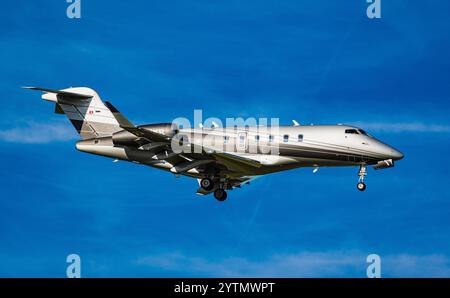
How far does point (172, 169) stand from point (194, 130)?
7.38ft

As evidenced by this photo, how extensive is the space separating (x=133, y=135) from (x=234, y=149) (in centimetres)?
500

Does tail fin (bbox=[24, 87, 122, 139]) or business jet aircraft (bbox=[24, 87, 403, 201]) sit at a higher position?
tail fin (bbox=[24, 87, 122, 139])

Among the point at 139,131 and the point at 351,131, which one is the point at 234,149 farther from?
the point at 351,131

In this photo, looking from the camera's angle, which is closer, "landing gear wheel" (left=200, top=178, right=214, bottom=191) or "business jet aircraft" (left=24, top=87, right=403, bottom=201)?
"business jet aircraft" (left=24, top=87, right=403, bottom=201)

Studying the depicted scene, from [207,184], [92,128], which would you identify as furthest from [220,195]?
[92,128]

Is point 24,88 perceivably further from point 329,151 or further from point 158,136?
point 329,151

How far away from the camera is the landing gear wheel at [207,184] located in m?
38.6

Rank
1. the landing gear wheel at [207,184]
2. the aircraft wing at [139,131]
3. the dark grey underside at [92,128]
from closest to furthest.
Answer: the aircraft wing at [139,131] < the landing gear wheel at [207,184] < the dark grey underside at [92,128]

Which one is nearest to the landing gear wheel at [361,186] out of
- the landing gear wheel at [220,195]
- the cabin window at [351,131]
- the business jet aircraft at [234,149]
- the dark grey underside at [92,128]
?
the business jet aircraft at [234,149]

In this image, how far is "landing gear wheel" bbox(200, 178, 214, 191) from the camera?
127 ft

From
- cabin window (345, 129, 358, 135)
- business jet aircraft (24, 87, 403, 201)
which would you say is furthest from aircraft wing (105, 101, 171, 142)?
cabin window (345, 129, 358, 135)

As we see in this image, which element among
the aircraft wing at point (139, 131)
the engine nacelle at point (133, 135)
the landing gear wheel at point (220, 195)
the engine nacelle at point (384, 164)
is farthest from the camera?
the landing gear wheel at point (220, 195)

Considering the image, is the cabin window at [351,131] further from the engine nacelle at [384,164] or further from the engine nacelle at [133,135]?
the engine nacelle at [133,135]

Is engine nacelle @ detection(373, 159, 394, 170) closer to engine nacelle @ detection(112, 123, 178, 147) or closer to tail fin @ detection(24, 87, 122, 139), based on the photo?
engine nacelle @ detection(112, 123, 178, 147)
